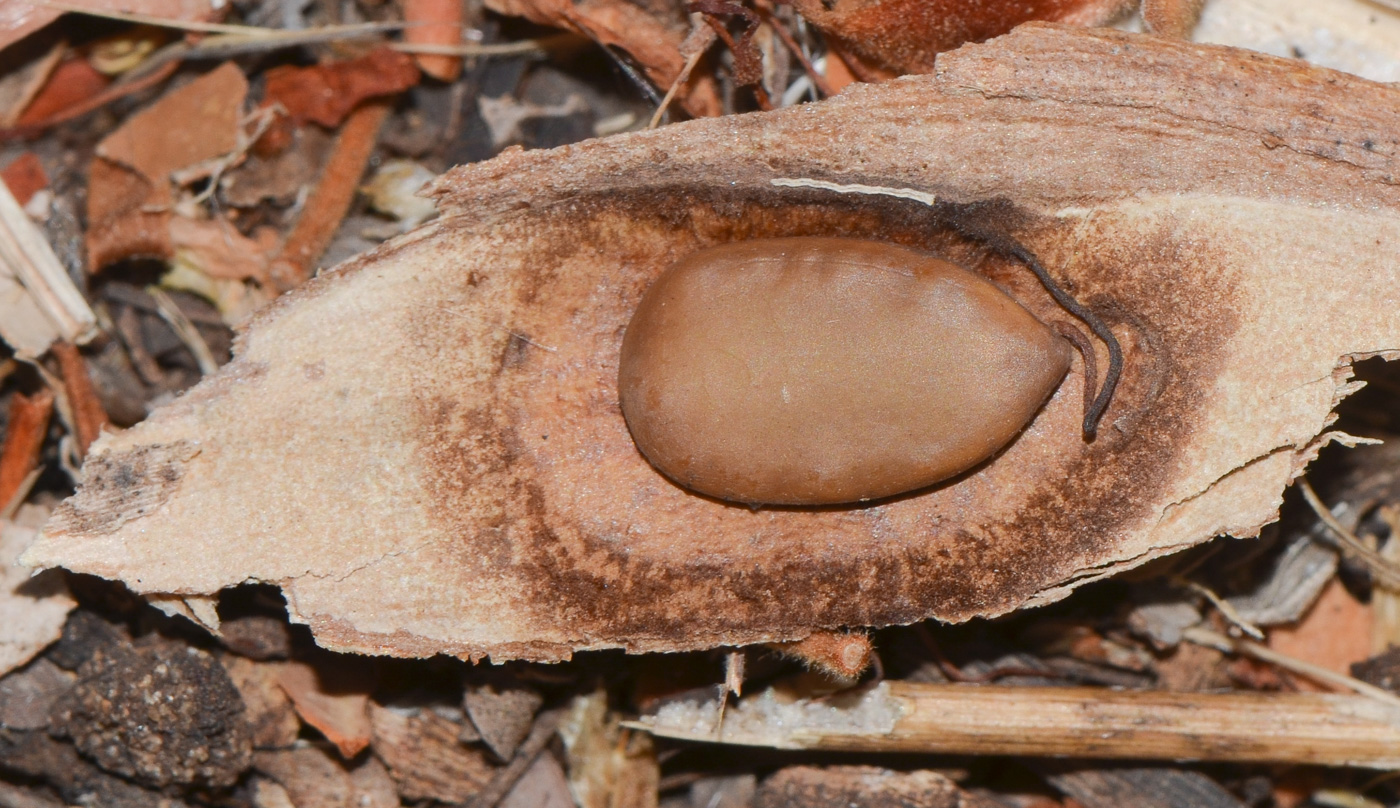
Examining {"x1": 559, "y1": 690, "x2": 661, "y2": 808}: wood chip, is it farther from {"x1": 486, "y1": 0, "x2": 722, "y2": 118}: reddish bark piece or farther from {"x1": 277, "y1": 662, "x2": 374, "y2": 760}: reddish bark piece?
{"x1": 486, "y1": 0, "x2": 722, "y2": 118}: reddish bark piece

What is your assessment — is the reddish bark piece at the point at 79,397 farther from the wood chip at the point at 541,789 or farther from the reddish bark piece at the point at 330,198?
the wood chip at the point at 541,789

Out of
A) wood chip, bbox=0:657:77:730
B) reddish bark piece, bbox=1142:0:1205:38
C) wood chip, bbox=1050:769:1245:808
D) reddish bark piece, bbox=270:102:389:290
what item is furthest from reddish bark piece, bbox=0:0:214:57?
wood chip, bbox=1050:769:1245:808

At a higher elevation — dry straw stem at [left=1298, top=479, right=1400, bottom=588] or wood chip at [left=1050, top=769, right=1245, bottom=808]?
dry straw stem at [left=1298, top=479, right=1400, bottom=588]

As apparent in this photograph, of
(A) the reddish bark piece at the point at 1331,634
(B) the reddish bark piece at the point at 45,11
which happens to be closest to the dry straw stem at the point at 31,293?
(B) the reddish bark piece at the point at 45,11

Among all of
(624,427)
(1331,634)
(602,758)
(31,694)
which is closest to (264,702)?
(31,694)

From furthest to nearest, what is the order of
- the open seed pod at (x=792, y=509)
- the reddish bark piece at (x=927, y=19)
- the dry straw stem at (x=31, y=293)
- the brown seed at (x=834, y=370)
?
the dry straw stem at (x=31, y=293) < the reddish bark piece at (x=927, y=19) < the open seed pod at (x=792, y=509) < the brown seed at (x=834, y=370)
